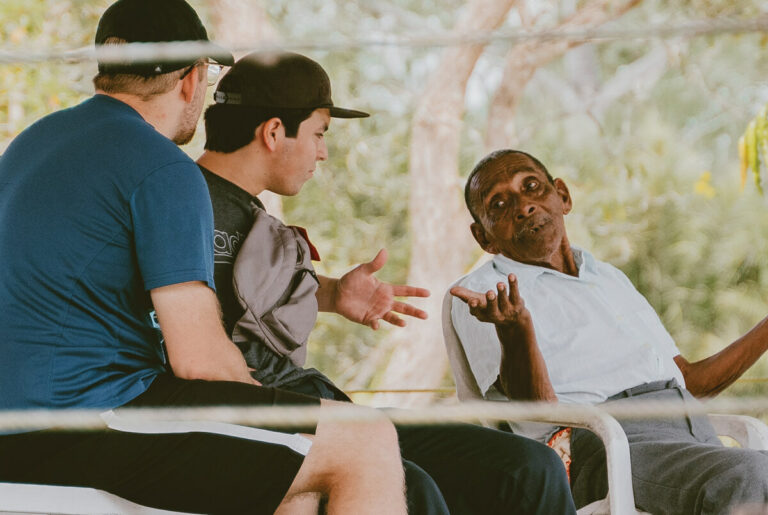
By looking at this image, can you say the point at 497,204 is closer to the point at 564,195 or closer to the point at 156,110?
the point at 564,195

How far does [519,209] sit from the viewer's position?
2453 mm

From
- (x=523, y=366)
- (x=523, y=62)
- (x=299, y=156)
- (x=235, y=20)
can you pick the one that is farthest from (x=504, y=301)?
(x=523, y=62)

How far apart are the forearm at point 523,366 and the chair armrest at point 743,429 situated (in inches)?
20.5

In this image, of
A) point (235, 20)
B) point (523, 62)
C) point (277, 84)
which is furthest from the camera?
point (523, 62)

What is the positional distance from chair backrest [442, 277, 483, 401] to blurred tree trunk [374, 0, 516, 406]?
382 centimetres

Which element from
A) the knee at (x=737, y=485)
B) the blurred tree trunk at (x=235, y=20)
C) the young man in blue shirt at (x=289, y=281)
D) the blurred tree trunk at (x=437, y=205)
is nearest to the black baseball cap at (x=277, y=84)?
the young man in blue shirt at (x=289, y=281)

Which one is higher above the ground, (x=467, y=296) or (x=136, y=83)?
(x=136, y=83)

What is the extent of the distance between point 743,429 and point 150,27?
1665 millimetres

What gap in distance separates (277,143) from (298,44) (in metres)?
0.97

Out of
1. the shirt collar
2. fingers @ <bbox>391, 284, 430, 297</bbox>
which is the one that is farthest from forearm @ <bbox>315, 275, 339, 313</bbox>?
the shirt collar

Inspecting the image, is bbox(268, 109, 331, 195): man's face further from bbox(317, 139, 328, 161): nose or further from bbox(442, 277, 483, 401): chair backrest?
bbox(442, 277, 483, 401): chair backrest

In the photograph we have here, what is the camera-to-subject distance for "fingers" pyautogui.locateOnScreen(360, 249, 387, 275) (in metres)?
2.07

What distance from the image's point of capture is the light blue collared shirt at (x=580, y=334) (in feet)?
7.30

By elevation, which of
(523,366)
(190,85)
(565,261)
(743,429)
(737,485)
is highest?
(190,85)
